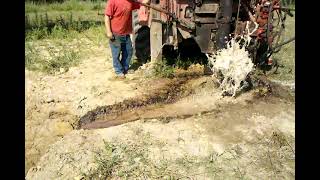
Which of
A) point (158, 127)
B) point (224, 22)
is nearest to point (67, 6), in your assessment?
point (224, 22)

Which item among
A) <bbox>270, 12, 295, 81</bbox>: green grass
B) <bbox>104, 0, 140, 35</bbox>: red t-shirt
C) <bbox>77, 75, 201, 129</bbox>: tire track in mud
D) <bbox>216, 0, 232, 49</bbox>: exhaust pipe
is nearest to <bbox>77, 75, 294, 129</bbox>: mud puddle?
<bbox>77, 75, 201, 129</bbox>: tire track in mud

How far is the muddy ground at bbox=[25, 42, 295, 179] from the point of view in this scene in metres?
4.27

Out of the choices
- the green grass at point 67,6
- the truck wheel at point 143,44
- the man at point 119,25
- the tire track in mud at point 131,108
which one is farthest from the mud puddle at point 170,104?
the green grass at point 67,6

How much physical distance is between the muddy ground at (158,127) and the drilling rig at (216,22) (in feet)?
2.05

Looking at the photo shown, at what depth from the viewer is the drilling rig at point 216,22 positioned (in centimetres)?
591

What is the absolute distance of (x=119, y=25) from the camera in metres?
6.72

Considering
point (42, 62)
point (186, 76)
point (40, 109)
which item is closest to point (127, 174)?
point (40, 109)

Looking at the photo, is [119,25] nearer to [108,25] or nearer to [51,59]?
[108,25]

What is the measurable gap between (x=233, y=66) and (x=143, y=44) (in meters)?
2.48

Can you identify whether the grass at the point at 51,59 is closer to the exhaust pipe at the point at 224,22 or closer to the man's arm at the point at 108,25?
the man's arm at the point at 108,25

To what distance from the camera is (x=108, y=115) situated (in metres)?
5.55

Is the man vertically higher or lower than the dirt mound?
higher

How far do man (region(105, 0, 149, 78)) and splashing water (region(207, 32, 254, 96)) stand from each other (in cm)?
172

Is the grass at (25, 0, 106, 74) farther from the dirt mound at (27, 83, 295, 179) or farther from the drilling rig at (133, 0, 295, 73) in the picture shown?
the dirt mound at (27, 83, 295, 179)
